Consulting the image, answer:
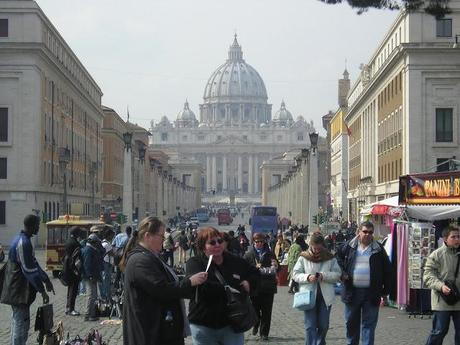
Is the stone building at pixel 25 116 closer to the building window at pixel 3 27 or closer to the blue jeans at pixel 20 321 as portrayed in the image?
the building window at pixel 3 27

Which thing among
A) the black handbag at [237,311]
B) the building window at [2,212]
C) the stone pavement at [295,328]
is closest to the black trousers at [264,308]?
the stone pavement at [295,328]

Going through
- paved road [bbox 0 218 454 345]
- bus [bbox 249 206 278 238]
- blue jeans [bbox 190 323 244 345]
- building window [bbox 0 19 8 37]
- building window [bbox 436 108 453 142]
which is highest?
building window [bbox 0 19 8 37]

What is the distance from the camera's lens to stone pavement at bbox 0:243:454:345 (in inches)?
567

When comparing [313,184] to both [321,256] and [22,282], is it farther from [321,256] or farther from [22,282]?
[22,282]

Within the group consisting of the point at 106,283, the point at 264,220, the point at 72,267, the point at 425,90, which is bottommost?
the point at 106,283

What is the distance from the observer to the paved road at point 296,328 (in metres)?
14.4

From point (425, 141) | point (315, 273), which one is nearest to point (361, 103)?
point (425, 141)

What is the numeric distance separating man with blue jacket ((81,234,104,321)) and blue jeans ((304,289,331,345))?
6.29 meters

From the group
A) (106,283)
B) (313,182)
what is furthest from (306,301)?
(313,182)

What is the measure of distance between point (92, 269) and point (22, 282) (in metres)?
6.06

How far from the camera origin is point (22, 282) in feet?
38.0

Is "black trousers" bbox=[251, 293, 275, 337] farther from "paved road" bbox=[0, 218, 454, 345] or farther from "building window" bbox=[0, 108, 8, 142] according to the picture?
"building window" bbox=[0, 108, 8, 142]

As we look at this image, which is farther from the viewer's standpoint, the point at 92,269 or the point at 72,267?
the point at 72,267

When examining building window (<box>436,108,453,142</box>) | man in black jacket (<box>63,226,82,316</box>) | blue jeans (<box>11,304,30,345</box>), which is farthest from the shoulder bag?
building window (<box>436,108,453,142</box>)
